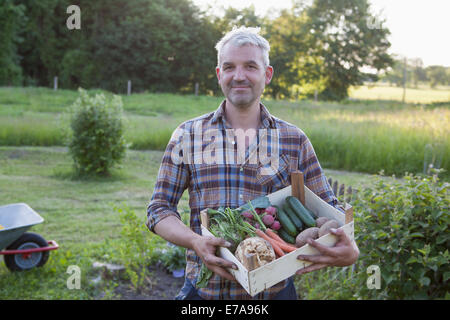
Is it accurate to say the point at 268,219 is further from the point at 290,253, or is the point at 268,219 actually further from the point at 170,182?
the point at 170,182

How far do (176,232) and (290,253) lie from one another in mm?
519

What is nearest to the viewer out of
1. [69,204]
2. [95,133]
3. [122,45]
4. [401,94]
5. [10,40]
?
[69,204]

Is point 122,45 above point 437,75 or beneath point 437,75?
above

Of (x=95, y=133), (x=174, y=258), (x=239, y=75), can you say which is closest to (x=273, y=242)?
(x=239, y=75)

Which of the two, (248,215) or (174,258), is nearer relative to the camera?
(248,215)

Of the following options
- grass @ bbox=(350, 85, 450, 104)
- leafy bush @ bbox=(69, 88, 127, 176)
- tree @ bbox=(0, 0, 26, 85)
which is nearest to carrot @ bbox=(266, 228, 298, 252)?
leafy bush @ bbox=(69, 88, 127, 176)

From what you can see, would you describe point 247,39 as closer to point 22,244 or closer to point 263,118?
point 263,118

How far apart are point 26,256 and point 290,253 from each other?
146 inches

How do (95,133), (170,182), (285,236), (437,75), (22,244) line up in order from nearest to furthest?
(285,236), (170,182), (22,244), (95,133), (437,75)

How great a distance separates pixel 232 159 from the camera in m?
2.10

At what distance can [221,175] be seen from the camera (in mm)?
2066

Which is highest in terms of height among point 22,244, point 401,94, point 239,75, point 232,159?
point 401,94

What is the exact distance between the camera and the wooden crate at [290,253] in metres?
1.62

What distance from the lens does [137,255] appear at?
4.66 metres
